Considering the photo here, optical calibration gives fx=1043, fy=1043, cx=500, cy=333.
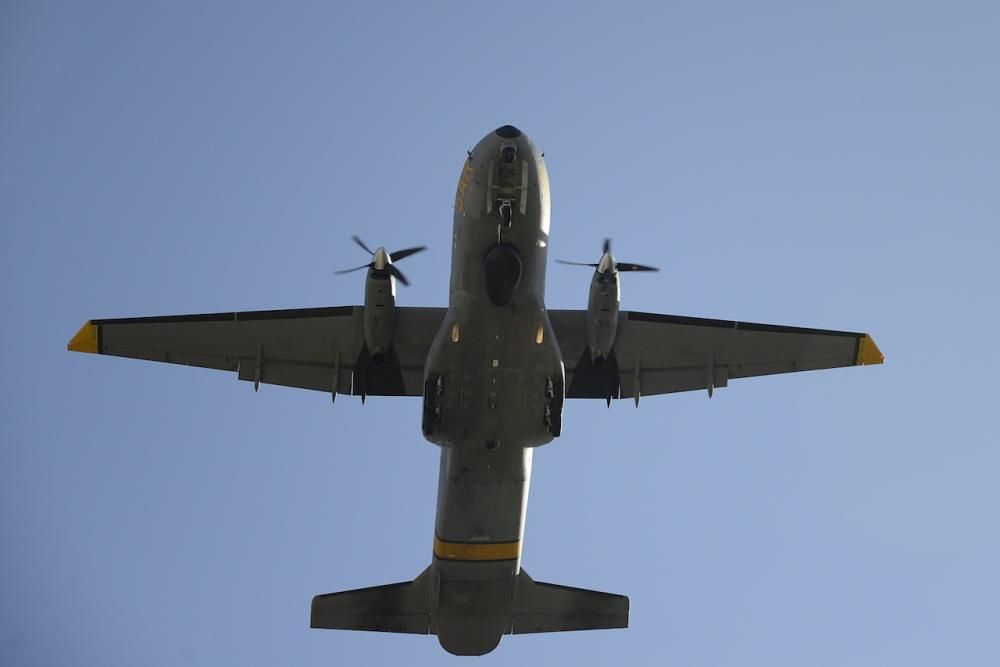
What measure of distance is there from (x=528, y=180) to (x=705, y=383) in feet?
23.4

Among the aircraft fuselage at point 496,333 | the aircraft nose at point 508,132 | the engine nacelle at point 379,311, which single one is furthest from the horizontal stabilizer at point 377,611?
the aircraft nose at point 508,132

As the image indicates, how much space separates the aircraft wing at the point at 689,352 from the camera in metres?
24.2

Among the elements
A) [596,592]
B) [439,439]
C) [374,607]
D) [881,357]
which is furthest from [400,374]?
[881,357]

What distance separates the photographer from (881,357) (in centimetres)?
2414

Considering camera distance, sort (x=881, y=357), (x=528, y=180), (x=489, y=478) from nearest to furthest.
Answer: (x=528, y=180) < (x=489, y=478) < (x=881, y=357)

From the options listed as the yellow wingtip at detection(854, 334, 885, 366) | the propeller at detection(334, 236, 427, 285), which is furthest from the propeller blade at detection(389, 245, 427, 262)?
the yellow wingtip at detection(854, 334, 885, 366)

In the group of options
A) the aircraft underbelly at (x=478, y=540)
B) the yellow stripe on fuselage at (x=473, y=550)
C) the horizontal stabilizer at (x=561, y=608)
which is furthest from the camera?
the horizontal stabilizer at (x=561, y=608)

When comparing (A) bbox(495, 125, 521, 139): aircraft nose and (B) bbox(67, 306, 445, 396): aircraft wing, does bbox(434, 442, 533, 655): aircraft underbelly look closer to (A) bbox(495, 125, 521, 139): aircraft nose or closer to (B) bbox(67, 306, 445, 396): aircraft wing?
(B) bbox(67, 306, 445, 396): aircraft wing

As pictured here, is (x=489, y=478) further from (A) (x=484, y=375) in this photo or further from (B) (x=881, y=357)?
(B) (x=881, y=357)

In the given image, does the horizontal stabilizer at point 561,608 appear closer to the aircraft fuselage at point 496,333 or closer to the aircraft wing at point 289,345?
the aircraft fuselage at point 496,333

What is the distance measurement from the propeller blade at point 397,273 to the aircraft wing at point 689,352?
3.62 meters

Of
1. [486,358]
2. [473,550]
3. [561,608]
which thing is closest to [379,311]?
[486,358]

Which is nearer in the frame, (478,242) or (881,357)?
(478,242)

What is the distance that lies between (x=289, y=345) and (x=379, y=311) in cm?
264
